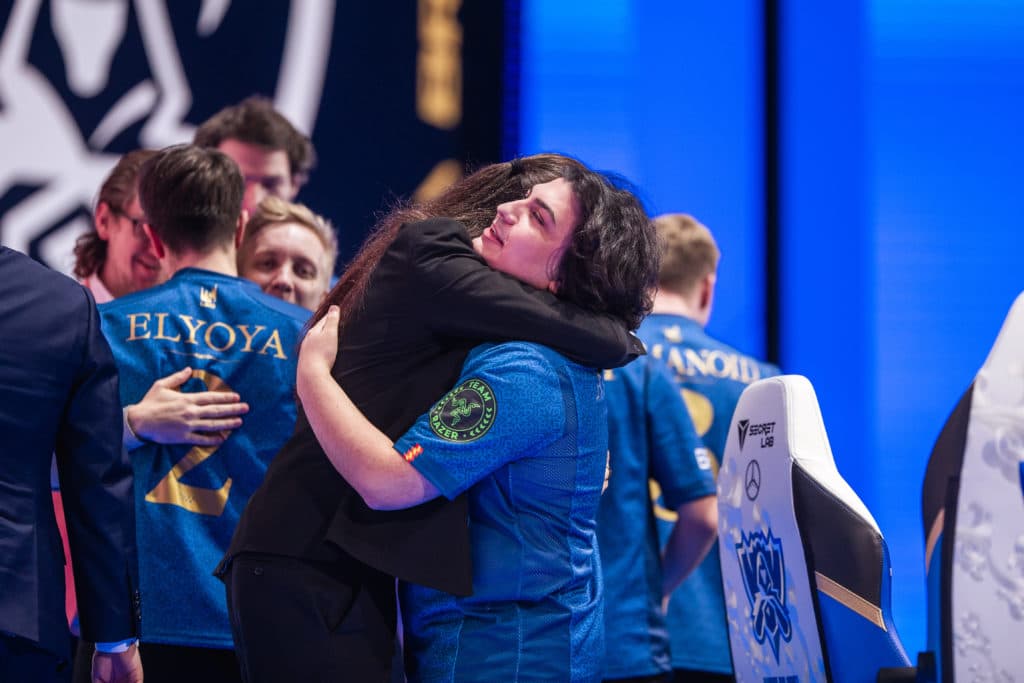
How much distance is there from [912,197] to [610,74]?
54.1 inches

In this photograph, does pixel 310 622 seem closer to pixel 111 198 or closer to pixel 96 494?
pixel 96 494

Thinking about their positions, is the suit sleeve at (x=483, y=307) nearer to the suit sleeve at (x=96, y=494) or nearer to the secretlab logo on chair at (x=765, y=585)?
the secretlab logo on chair at (x=765, y=585)

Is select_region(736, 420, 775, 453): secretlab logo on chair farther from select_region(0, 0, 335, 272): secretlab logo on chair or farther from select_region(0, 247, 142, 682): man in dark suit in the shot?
select_region(0, 0, 335, 272): secretlab logo on chair

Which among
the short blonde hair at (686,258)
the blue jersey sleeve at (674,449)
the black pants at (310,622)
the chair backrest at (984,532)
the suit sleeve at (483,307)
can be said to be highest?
the suit sleeve at (483,307)

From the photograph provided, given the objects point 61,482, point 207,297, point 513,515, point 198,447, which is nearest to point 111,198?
point 207,297

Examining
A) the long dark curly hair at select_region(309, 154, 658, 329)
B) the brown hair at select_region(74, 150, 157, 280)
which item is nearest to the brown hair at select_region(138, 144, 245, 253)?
the brown hair at select_region(74, 150, 157, 280)

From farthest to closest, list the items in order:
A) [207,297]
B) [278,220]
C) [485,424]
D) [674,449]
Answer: [278,220]
[674,449]
[207,297]
[485,424]

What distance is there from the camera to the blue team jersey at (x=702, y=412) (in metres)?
3.03

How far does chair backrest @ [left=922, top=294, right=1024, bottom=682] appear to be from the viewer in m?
1.31

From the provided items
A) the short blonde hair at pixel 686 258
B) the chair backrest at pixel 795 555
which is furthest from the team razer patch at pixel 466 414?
the short blonde hair at pixel 686 258

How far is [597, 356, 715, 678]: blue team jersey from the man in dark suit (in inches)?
45.3

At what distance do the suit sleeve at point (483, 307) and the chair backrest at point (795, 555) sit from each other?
0.36 meters

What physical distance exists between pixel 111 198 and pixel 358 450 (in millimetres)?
1626

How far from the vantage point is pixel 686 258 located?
10.7 feet
